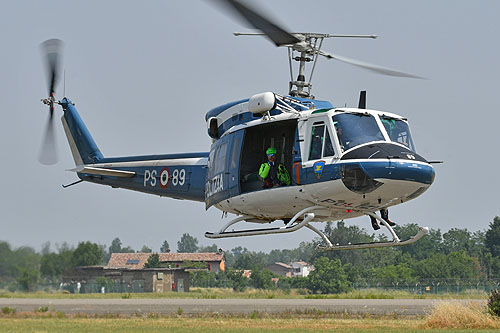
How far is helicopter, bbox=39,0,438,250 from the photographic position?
1555 centimetres

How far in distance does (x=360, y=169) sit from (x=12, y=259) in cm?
2665

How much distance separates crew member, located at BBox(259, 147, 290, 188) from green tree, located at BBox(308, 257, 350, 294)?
49.9m

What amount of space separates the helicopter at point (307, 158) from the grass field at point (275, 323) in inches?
205

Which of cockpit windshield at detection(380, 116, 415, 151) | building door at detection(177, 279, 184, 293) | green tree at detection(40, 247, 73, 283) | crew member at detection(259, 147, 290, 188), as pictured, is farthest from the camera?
building door at detection(177, 279, 184, 293)

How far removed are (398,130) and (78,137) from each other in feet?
51.1

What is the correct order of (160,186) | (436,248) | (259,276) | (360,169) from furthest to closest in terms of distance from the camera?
(436,248), (259,276), (160,186), (360,169)

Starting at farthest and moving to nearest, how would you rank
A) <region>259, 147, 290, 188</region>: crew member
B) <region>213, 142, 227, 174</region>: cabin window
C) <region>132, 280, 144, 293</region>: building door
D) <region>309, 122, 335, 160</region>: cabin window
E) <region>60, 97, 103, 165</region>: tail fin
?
1. <region>132, 280, 144, 293</region>: building door
2. <region>60, 97, 103, 165</region>: tail fin
3. <region>213, 142, 227, 174</region>: cabin window
4. <region>259, 147, 290, 188</region>: crew member
5. <region>309, 122, 335, 160</region>: cabin window

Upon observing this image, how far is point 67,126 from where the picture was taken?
29.2 m

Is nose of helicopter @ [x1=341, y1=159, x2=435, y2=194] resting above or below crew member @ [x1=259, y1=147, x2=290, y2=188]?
below

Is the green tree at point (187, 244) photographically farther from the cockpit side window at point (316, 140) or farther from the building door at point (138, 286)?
the cockpit side window at point (316, 140)

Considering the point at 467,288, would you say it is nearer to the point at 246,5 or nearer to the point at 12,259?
the point at 12,259

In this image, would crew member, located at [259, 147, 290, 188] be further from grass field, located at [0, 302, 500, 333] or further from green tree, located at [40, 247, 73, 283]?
green tree, located at [40, 247, 73, 283]

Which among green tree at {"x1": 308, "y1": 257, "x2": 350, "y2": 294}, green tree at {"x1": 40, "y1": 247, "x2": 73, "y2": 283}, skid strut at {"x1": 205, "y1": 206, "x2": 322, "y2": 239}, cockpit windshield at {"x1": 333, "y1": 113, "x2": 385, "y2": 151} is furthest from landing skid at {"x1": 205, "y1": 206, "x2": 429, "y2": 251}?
green tree at {"x1": 308, "y1": 257, "x2": 350, "y2": 294}

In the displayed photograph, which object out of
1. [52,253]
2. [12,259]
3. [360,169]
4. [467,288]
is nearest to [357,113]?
[360,169]
